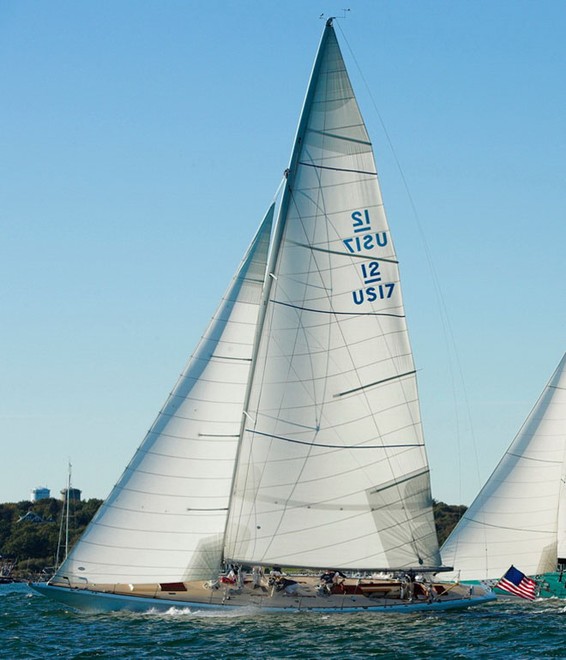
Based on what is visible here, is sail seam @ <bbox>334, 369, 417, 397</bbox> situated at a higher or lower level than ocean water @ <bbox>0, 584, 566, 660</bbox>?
higher

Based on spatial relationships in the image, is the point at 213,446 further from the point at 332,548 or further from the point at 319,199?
the point at 319,199

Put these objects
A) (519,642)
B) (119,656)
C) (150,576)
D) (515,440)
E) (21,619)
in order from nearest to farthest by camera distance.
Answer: (119,656)
(519,642)
(150,576)
(21,619)
(515,440)

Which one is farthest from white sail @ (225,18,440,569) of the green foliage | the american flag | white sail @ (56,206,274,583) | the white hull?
the green foliage

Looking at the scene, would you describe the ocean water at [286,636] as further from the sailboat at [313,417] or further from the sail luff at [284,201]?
the sail luff at [284,201]

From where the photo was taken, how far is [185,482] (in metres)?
41.7

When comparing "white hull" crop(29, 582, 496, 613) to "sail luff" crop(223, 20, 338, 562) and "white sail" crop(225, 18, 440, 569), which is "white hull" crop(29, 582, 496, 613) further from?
"sail luff" crop(223, 20, 338, 562)

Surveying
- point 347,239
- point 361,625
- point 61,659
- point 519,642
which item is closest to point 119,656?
point 61,659

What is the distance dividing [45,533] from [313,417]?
73.5 meters

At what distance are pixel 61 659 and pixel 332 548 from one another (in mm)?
11043

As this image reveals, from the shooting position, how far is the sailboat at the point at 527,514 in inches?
2096

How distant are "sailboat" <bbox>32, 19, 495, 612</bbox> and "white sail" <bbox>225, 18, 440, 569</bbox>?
0.15ft

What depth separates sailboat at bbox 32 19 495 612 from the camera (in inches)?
1660

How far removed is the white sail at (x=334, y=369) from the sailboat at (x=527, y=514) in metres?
10.4

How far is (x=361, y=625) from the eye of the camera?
39656 mm
